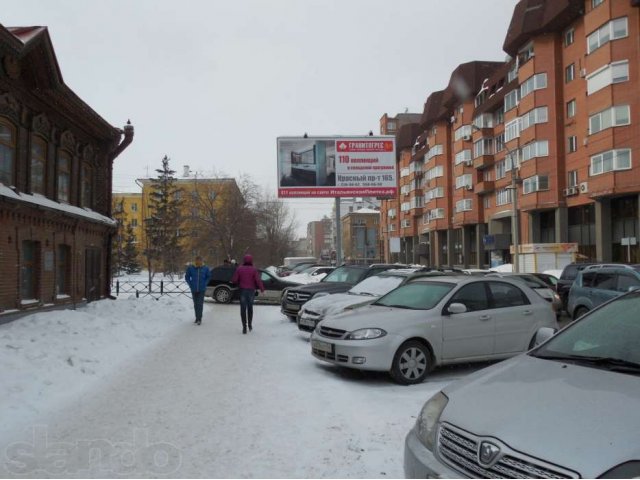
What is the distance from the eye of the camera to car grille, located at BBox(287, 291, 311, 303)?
1320cm

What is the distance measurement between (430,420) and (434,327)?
4063mm

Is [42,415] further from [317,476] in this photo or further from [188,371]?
[317,476]

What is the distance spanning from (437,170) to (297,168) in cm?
4215

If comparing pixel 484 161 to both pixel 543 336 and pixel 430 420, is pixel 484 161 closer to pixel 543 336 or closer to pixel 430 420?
pixel 543 336

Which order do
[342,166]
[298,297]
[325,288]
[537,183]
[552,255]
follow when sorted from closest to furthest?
[298,297]
[325,288]
[342,166]
[552,255]
[537,183]

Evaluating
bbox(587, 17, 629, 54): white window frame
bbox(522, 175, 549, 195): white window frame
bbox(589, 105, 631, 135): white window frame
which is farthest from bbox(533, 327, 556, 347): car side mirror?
bbox(522, 175, 549, 195): white window frame

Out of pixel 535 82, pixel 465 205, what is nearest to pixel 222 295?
pixel 535 82

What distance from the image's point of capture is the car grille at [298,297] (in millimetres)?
13201

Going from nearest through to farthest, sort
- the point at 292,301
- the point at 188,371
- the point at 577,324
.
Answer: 1. the point at 577,324
2. the point at 188,371
3. the point at 292,301

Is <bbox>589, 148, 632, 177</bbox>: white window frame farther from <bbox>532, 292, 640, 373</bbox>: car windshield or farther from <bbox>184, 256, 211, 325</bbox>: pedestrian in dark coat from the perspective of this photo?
<bbox>532, 292, 640, 373</bbox>: car windshield

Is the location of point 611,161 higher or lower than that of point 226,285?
higher

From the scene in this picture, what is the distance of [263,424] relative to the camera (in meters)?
5.20

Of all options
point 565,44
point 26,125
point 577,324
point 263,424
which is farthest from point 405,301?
point 565,44

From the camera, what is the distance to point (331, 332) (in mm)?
7500
